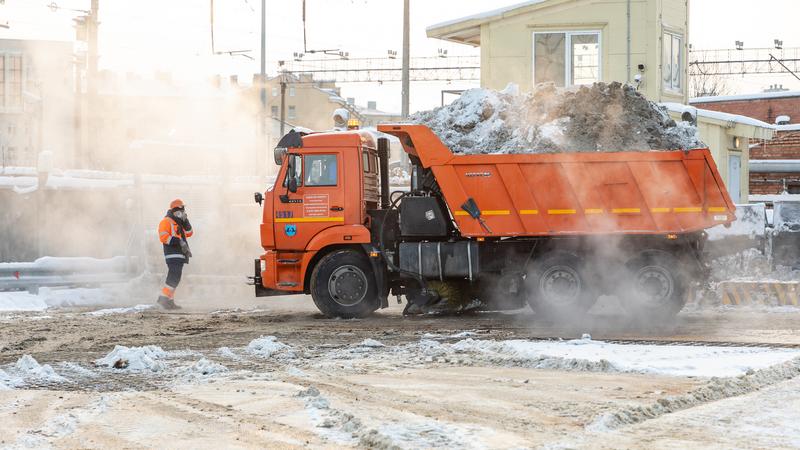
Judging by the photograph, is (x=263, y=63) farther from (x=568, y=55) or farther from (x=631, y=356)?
(x=631, y=356)

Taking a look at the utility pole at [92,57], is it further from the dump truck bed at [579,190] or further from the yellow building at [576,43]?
the dump truck bed at [579,190]

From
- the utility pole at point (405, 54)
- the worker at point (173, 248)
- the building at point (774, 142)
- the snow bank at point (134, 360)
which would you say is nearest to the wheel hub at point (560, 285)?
the snow bank at point (134, 360)

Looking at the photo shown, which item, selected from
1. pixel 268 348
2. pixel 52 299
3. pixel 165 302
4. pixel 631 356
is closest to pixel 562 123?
pixel 631 356

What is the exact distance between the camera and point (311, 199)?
1417 centimetres

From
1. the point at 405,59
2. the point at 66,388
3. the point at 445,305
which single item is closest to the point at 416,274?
the point at 445,305

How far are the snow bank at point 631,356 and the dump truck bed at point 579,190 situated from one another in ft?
8.77

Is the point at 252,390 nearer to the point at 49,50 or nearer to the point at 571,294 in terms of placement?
the point at 571,294

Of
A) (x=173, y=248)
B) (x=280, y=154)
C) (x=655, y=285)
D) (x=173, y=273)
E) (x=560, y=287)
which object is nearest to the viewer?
(x=655, y=285)

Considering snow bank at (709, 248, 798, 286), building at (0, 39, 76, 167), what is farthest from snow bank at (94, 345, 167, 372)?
building at (0, 39, 76, 167)

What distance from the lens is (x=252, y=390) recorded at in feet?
27.3

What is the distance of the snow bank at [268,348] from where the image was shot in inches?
413

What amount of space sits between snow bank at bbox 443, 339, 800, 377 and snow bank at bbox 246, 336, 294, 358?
5.72ft

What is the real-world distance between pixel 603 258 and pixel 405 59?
12.7m

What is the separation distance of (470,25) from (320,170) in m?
12.5
